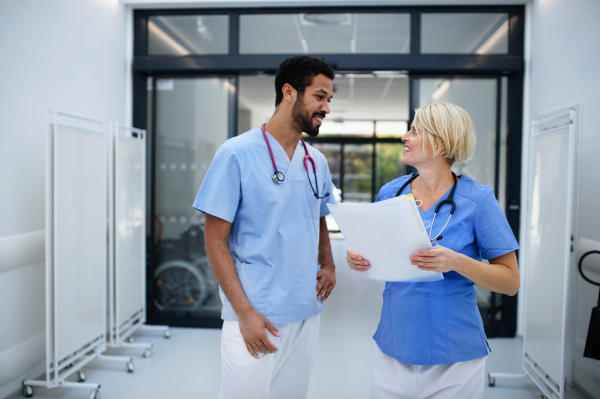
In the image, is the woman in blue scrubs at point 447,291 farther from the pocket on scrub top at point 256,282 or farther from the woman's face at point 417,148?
the pocket on scrub top at point 256,282

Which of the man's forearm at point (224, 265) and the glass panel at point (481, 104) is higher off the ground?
the glass panel at point (481, 104)

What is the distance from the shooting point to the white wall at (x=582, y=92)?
2172 millimetres

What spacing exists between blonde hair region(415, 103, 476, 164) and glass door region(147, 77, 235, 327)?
249cm

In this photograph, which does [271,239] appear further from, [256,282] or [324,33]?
[324,33]

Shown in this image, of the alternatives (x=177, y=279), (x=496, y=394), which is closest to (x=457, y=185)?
(x=496, y=394)

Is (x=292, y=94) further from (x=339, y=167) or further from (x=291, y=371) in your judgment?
(x=339, y=167)

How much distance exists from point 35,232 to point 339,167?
511 centimetres

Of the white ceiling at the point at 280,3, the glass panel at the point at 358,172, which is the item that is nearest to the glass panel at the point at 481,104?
the white ceiling at the point at 280,3

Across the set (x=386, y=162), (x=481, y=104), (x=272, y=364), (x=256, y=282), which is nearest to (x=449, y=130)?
(x=256, y=282)

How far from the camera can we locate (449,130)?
1.07m

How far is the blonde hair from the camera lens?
1071mm

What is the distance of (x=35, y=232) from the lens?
2.27 metres

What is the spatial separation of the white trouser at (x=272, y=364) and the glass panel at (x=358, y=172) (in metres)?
5.57

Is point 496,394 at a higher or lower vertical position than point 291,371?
lower
